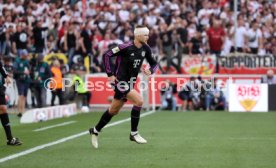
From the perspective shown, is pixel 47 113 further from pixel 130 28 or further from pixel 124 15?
pixel 124 15

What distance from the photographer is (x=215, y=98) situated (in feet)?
94.0

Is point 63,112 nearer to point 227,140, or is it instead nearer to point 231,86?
point 231,86

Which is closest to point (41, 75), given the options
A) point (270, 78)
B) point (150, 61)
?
point (270, 78)

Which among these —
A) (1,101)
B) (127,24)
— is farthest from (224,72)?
(1,101)

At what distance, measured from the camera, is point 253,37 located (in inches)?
1152

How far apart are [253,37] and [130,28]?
4856 millimetres

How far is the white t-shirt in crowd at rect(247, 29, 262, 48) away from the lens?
2908 centimetres

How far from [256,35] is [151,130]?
13138 millimetres

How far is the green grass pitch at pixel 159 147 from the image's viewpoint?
10305 millimetres

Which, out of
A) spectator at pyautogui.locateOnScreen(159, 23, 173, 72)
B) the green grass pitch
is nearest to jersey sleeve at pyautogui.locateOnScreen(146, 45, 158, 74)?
the green grass pitch

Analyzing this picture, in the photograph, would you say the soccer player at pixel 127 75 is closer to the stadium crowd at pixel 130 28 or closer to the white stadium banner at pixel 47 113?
the white stadium banner at pixel 47 113

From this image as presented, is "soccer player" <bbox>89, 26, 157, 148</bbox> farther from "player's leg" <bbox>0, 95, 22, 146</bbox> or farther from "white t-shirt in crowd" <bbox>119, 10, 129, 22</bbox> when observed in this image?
"white t-shirt in crowd" <bbox>119, 10, 129, 22</bbox>

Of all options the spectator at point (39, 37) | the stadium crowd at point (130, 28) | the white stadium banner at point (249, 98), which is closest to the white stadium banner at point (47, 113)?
the stadium crowd at point (130, 28)

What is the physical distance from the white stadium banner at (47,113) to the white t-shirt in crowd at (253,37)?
7.82 meters
